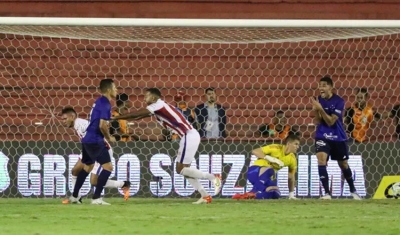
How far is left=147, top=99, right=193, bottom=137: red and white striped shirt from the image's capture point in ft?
44.5

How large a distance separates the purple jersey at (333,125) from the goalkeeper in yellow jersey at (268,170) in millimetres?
370

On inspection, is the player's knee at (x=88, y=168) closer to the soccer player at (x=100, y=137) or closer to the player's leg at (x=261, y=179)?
the soccer player at (x=100, y=137)

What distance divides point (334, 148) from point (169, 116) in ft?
7.88

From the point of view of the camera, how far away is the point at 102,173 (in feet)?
44.0

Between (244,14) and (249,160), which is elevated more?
(244,14)

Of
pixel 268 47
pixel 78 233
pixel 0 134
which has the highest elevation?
pixel 268 47

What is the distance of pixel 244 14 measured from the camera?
57.8 ft

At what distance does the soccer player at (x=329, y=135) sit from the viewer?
14664 millimetres

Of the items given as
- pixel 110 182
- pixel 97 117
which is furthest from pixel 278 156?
pixel 97 117

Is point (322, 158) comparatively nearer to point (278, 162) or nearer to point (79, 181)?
point (278, 162)

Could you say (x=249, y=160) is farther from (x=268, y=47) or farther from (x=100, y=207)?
(x=100, y=207)

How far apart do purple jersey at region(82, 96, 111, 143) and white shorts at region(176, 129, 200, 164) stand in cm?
Result: 95

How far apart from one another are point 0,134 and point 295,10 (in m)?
4.71

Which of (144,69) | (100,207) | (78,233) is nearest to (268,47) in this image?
(144,69)
